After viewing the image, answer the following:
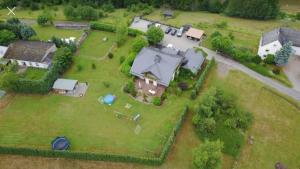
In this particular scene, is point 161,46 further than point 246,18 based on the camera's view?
No

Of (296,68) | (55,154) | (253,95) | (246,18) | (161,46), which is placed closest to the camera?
(55,154)

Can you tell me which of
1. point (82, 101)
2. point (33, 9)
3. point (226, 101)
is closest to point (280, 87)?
point (226, 101)

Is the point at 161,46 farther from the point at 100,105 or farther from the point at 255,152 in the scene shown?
the point at 255,152

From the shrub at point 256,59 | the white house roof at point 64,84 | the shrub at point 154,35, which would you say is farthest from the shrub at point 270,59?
the white house roof at point 64,84

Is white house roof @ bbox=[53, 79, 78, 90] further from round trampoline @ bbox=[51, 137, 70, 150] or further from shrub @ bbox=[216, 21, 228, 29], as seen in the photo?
shrub @ bbox=[216, 21, 228, 29]

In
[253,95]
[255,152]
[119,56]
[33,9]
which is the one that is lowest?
[255,152]

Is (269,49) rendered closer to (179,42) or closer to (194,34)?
(194,34)
